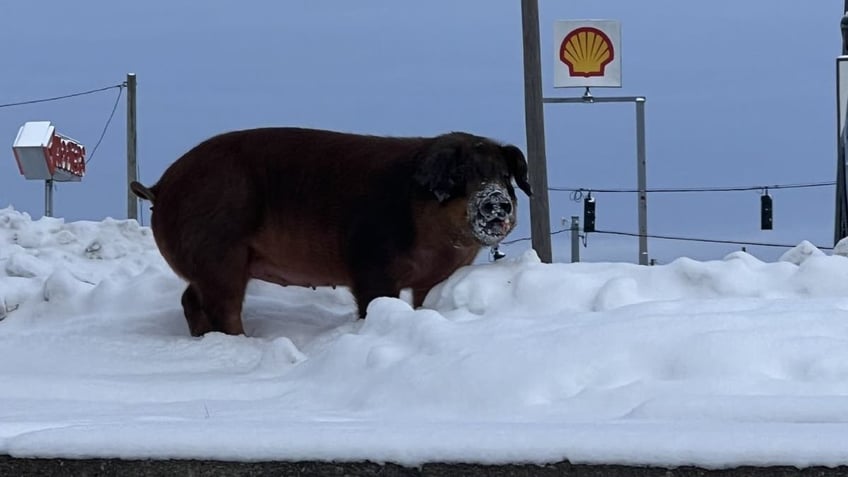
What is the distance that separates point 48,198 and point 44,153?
1236 millimetres

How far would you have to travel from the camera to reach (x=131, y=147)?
23844 millimetres

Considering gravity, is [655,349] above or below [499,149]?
below

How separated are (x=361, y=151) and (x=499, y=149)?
2.29 ft

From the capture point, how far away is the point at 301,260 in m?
6.16

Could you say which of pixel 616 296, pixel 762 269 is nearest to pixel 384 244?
pixel 616 296

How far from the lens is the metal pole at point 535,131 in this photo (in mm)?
10461

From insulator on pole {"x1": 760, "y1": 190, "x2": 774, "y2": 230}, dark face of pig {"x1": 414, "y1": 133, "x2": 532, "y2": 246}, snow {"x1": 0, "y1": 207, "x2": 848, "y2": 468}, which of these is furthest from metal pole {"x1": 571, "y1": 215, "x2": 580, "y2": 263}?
dark face of pig {"x1": 414, "y1": 133, "x2": 532, "y2": 246}

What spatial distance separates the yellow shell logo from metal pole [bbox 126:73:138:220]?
1199 centimetres

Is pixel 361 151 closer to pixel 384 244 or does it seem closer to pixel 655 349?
pixel 384 244

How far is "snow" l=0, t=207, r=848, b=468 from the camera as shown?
9.23 ft

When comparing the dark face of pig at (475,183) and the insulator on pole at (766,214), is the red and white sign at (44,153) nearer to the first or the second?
the insulator on pole at (766,214)

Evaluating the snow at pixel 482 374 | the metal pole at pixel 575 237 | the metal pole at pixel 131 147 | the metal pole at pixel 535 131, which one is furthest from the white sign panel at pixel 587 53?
the metal pole at pixel 131 147

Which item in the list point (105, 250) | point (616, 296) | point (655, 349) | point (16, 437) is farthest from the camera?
point (105, 250)

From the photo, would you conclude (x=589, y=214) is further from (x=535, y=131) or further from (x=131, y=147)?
(x=131, y=147)
